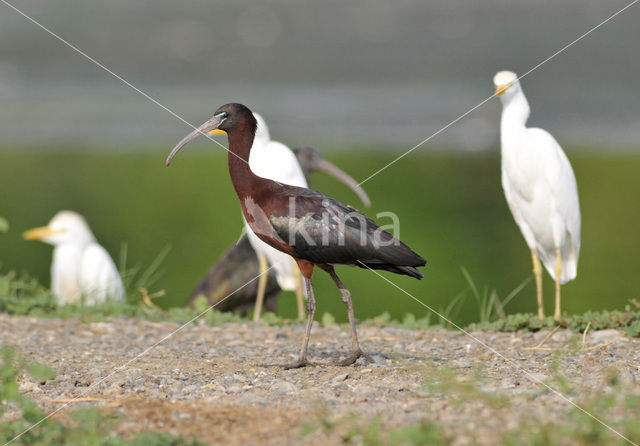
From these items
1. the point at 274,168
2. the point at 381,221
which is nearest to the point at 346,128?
the point at 381,221

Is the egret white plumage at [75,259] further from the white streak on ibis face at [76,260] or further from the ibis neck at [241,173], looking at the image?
the ibis neck at [241,173]

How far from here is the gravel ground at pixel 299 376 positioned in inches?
208

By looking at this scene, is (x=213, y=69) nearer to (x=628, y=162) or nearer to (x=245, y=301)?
(x=628, y=162)

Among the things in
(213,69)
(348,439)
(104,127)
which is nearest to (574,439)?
(348,439)

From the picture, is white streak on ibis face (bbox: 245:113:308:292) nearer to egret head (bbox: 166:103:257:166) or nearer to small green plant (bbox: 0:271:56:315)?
small green plant (bbox: 0:271:56:315)

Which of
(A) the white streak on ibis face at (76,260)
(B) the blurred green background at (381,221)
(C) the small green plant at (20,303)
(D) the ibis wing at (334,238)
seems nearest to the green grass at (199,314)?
(C) the small green plant at (20,303)

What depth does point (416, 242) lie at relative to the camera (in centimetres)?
1733

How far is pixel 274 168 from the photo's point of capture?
9.79 metres

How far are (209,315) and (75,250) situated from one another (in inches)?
168

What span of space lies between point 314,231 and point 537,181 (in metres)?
2.83

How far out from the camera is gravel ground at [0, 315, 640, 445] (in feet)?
17.3

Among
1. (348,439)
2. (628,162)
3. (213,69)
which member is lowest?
(348,439)

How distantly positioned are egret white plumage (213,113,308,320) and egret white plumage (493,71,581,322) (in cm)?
196

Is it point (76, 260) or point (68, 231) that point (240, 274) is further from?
point (68, 231)
